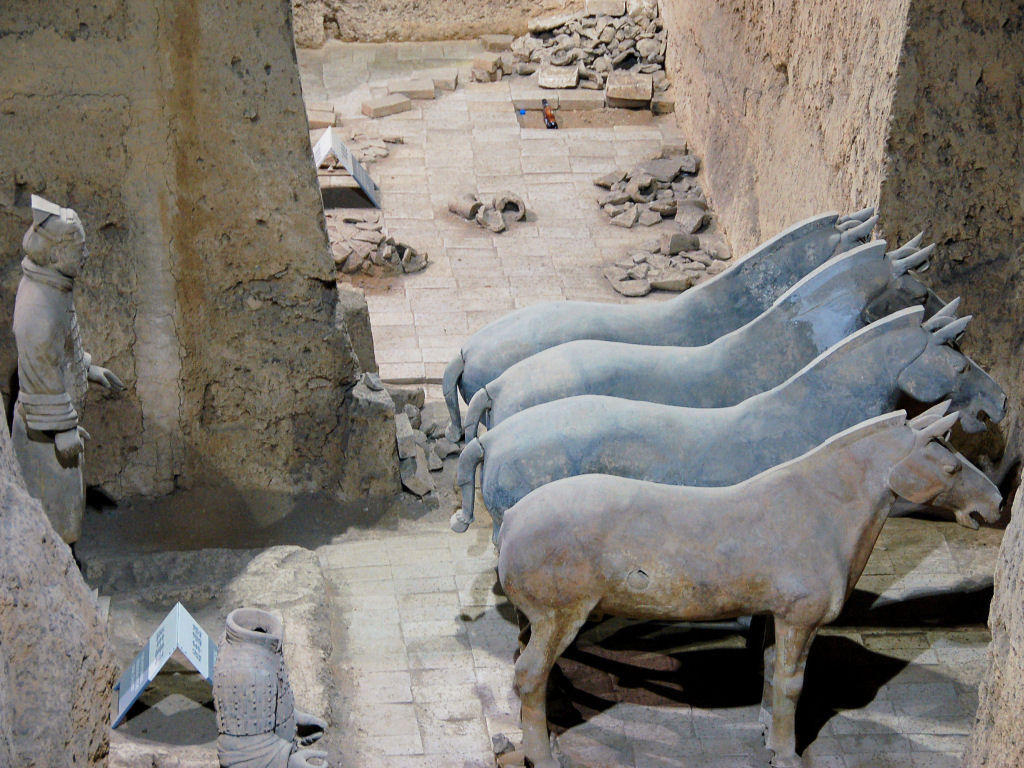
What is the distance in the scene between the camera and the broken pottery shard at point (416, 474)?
7.82m

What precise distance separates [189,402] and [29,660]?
389 centimetres

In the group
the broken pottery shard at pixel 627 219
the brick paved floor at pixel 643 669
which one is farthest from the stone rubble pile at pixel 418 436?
the broken pottery shard at pixel 627 219

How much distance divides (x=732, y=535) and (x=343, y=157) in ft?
21.5

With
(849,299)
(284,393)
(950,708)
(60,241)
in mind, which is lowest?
(950,708)

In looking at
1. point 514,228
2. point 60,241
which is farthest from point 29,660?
point 514,228

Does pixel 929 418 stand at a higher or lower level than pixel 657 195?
higher

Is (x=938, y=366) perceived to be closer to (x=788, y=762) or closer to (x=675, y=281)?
(x=788, y=762)

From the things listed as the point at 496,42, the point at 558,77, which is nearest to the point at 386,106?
the point at 558,77

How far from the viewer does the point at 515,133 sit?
40.8 ft

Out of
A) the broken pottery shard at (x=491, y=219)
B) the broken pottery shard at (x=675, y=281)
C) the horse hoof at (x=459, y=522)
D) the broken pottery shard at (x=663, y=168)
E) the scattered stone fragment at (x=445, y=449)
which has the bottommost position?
the scattered stone fragment at (x=445, y=449)

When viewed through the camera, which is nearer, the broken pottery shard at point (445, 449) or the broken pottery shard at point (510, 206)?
the broken pottery shard at point (445, 449)

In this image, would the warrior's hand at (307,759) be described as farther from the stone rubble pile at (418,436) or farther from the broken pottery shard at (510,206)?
the broken pottery shard at (510,206)

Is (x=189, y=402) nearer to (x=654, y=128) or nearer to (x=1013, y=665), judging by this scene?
(x=1013, y=665)

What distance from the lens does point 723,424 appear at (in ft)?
19.7
